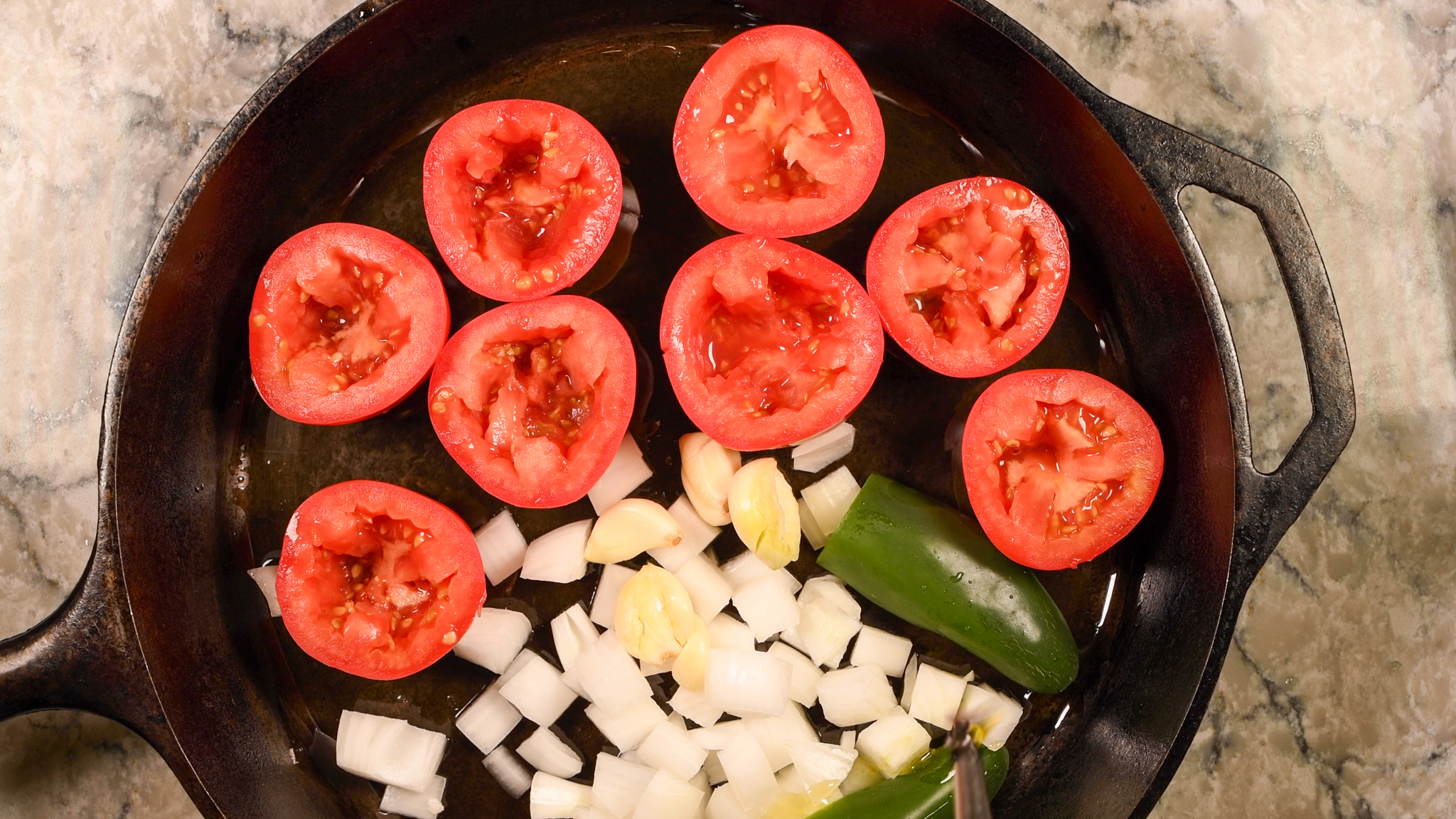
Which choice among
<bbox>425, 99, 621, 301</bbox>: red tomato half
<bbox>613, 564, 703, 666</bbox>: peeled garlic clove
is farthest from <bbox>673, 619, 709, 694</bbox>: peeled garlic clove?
<bbox>425, 99, 621, 301</bbox>: red tomato half

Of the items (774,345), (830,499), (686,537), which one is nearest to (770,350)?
(774,345)

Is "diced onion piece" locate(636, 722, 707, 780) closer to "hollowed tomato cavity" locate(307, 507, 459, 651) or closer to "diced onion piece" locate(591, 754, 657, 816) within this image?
"diced onion piece" locate(591, 754, 657, 816)

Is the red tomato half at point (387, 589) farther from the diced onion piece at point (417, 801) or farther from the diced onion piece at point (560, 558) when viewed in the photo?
the diced onion piece at point (417, 801)

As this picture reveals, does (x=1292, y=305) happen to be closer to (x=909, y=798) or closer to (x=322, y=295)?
(x=909, y=798)

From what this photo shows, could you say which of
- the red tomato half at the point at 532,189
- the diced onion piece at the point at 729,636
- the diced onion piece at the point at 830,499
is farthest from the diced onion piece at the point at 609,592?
the red tomato half at the point at 532,189

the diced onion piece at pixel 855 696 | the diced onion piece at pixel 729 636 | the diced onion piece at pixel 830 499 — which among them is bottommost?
the diced onion piece at pixel 855 696
